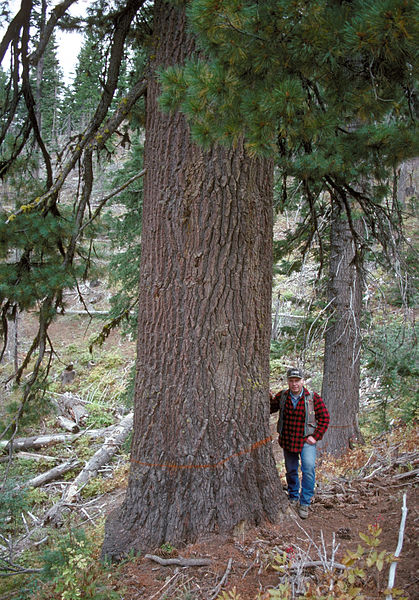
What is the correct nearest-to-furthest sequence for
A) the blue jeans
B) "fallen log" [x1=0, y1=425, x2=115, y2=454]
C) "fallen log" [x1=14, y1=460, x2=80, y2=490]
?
the blue jeans → "fallen log" [x1=14, y1=460, x2=80, y2=490] → "fallen log" [x1=0, y1=425, x2=115, y2=454]

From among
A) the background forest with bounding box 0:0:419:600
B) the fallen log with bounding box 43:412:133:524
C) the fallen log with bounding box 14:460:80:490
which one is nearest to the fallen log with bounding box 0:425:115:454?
the fallen log with bounding box 43:412:133:524

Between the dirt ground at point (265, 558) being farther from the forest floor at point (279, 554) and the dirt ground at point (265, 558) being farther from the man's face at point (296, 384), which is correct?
the man's face at point (296, 384)

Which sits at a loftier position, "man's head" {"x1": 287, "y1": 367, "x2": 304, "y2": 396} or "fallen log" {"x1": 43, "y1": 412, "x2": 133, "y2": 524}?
"man's head" {"x1": 287, "y1": 367, "x2": 304, "y2": 396}

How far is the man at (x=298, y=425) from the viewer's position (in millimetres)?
4812

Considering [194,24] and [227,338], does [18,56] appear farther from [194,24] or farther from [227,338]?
[227,338]

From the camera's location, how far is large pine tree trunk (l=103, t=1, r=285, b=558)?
3.65 m

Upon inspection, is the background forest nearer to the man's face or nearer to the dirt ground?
the dirt ground

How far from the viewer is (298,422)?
4.86 meters

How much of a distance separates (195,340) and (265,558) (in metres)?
1.65

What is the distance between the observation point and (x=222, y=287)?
3.68 meters

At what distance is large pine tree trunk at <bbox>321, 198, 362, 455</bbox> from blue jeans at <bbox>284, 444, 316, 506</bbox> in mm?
3807

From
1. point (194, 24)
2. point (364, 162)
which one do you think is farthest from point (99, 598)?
point (364, 162)

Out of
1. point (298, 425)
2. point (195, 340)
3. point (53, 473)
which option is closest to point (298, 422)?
point (298, 425)

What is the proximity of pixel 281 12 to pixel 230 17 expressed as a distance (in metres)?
0.28
